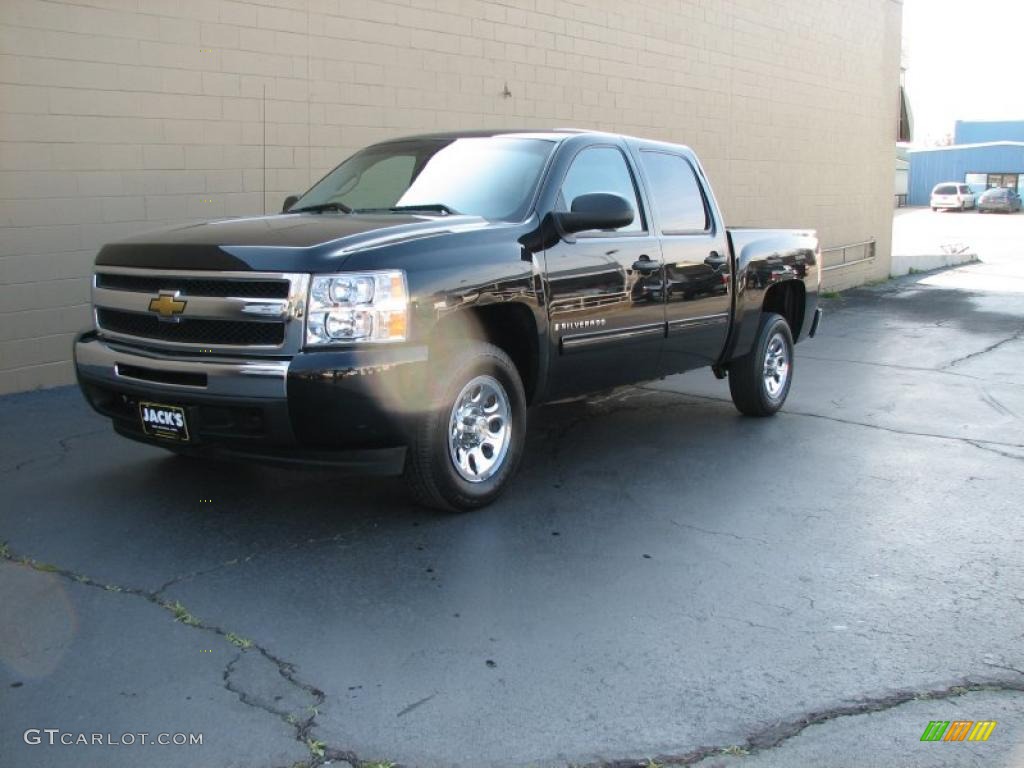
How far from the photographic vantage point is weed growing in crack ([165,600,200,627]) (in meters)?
4.17

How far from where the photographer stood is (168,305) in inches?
199

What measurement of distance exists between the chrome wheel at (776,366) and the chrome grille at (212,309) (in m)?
4.35

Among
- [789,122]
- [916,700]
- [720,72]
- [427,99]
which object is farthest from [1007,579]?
[789,122]

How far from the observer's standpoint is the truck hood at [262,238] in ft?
16.0

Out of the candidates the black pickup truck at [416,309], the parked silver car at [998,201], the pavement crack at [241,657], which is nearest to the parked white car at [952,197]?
the parked silver car at [998,201]

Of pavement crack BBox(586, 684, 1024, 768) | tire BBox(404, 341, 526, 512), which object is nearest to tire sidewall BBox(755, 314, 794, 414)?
tire BBox(404, 341, 526, 512)

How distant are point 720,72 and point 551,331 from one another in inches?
429

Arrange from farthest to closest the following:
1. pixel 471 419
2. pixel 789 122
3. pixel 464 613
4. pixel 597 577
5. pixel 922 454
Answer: pixel 789 122 → pixel 922 454 → pixel 471 419 → pixel 597 577 → pixel 464 613

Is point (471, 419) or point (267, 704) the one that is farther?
point (471, 419)

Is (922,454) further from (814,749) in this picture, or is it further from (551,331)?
(814,749)

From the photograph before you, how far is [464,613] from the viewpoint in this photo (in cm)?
433

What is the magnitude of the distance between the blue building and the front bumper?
70211 millimetres

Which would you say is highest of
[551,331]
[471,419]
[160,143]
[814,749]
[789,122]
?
[789,122]

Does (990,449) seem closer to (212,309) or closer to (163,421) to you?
(212,309)
